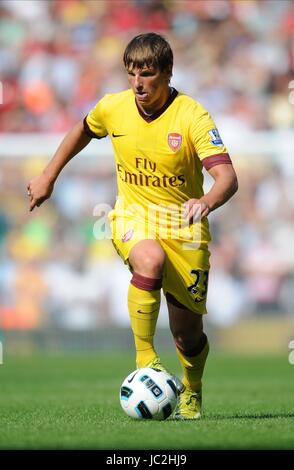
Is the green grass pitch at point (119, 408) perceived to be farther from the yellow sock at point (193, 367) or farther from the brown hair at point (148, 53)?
the brown hair at point (148, 53)

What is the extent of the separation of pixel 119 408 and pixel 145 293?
1.59 metres

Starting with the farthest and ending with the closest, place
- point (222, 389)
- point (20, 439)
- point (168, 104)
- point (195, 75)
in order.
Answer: point (195, 75), point (222, 389), point (168, 104), point (20, 439)

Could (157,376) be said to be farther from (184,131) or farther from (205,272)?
(184,131)

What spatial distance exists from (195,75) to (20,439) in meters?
11.9

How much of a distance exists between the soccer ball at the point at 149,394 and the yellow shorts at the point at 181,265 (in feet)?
2.05

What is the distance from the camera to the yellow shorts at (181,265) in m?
6.46

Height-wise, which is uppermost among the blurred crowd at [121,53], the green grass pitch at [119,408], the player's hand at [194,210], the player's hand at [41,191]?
the blurred crowd at [121,53]

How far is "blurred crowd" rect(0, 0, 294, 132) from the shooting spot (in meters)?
16.2

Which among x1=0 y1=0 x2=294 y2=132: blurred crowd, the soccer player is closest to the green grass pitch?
the soccer player

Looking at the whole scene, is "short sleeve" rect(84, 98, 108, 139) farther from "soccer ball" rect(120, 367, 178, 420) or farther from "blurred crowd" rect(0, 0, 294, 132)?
"blurred crowd" rect(0, 0, 294, 132)

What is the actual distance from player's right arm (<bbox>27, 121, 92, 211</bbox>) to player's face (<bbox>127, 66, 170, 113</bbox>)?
70cm

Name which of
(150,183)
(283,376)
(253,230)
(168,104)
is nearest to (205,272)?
(150,183)

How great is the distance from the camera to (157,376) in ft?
19.9

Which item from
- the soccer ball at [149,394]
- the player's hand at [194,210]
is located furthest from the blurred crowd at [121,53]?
the player's hand at [194,210]
